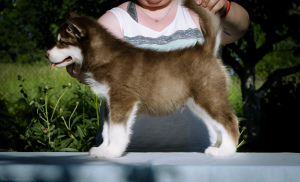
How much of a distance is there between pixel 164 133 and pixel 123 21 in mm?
1385

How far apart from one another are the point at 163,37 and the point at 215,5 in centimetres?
83

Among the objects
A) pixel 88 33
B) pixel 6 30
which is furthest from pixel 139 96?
pixel 6 30

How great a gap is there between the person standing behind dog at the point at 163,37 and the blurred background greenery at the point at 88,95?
0.67m

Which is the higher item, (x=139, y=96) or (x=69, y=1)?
(x=69, y=1)

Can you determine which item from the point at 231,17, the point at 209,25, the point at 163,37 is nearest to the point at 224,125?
the point at 209,25

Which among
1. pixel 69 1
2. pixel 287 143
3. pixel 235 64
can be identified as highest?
pixel 69 1

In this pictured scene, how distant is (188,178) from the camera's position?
2271mm

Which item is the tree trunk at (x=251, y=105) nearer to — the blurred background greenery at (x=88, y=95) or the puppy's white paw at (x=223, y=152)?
the blurred background greenery at (x=88, y=95)

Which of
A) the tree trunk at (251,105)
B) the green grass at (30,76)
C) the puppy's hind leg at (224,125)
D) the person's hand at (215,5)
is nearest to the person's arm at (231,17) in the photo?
the person's hand at (215,5)

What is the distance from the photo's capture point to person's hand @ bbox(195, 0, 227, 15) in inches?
114

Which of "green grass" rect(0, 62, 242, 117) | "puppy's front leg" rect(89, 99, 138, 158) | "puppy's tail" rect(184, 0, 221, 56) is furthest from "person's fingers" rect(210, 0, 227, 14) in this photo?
"green grass" rect(0, 62, 242, 117)

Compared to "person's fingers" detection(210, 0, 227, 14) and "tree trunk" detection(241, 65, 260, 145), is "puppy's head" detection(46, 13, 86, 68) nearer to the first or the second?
"person's fingers" detection(210, 0, 227, 14)

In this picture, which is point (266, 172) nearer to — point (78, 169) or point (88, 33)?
point (78, 169)

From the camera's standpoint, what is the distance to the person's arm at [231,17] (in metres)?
2.98
